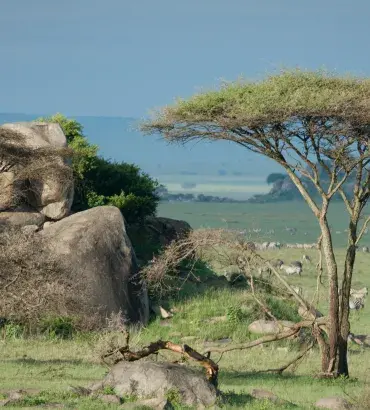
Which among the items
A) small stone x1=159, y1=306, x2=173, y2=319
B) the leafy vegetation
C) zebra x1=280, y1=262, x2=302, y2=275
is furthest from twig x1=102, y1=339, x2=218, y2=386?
zebra x1=280, y1=262, x2=302, y2=275

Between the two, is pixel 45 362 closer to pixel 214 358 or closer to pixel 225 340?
pixel 214 358

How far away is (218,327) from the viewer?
31.4m

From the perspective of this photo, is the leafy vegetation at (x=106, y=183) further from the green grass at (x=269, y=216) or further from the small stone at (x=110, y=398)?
the green grass at (x=269, y=216)

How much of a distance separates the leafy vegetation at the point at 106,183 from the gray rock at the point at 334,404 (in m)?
21.8

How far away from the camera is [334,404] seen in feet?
58.4

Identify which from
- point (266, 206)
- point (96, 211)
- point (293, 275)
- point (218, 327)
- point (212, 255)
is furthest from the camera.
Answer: point (266, 206)

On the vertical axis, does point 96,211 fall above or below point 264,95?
below

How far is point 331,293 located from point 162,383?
783 cm

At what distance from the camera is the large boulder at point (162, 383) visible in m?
16.6

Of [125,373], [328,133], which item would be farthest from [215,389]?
[328,133]

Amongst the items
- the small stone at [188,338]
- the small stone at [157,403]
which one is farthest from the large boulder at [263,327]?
the small stone at [157,403]

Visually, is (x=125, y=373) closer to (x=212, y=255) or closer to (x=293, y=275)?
(x=212, y=255)

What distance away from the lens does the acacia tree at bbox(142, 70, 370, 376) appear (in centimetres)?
2348

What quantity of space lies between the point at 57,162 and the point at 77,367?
9.87 meters
